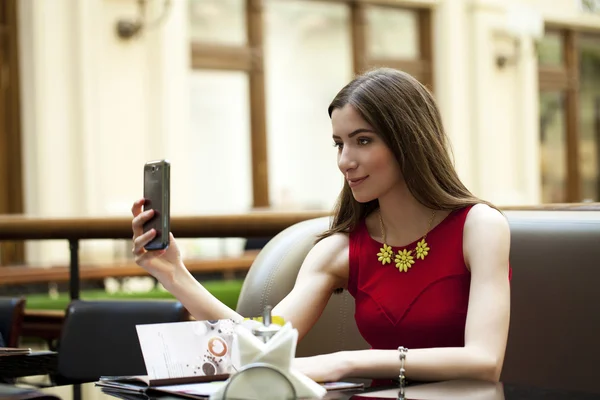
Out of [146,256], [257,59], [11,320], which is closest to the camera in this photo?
[146,256]

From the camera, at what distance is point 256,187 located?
898cm

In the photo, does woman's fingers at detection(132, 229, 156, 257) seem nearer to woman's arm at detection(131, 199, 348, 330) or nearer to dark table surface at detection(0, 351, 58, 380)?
woman's arm at detection(131, 199, 348, 330)

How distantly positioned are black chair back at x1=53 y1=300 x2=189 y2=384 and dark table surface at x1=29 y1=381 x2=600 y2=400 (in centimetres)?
87

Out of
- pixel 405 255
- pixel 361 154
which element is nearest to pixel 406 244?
pixel 405 255

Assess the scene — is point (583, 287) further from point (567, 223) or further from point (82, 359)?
point (82, 359)

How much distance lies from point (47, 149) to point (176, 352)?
6.07 meters

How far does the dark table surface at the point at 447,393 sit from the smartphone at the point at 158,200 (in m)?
0.27

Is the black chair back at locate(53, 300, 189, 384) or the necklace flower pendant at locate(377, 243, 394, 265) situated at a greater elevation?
the necklace flower pendant at locate(377, 243, 394, 265)

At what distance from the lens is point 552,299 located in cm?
215

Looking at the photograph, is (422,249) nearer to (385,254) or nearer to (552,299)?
(385,254)

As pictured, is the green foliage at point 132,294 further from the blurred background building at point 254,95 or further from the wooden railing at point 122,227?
the blurred background building at point 254,95

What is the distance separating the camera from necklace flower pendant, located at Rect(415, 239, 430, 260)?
1921 millimetres

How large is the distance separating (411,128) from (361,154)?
12 cm

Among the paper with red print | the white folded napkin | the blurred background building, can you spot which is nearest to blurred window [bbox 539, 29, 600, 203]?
the blurred background building
